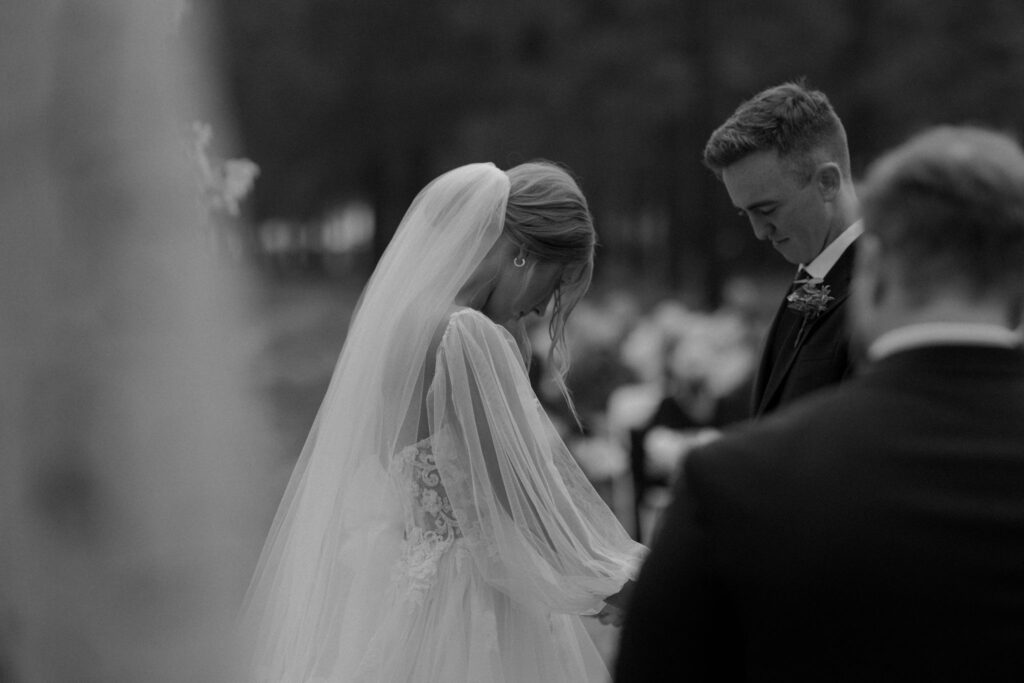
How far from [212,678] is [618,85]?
18827 mm

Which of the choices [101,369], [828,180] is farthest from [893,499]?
[828,180]

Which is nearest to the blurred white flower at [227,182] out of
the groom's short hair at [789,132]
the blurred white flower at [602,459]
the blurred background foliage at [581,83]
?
the groom's short hair at [789,132]

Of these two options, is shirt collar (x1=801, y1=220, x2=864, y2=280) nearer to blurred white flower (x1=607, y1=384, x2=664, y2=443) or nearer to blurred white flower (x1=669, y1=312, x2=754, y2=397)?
blurred white flower (x1=669, y1=312, x2=754, y2=397)

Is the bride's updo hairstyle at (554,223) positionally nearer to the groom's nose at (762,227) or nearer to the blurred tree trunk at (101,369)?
the groom's nose at (762,227)

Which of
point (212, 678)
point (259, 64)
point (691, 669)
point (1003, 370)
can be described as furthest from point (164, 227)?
point (259, 64)

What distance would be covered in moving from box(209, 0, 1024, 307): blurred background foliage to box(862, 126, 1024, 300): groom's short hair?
1472cm

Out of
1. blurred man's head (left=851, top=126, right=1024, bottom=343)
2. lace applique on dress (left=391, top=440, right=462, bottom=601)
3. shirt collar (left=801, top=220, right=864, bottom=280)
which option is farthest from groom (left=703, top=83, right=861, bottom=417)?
blurred man's head (left=851, top=126, right=1024, bottom=343)

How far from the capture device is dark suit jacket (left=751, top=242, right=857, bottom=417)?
317 cm

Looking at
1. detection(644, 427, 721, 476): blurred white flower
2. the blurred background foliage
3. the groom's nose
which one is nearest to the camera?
the groom's nose

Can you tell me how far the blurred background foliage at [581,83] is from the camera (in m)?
16.9

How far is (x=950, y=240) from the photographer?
1.60 meters

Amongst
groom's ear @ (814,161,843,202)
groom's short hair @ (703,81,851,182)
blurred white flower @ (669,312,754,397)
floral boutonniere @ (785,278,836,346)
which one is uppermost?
groom's short hair @ (703,81,851,182)

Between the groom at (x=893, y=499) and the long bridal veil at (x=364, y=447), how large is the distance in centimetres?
166

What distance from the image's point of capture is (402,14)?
17422 mm
